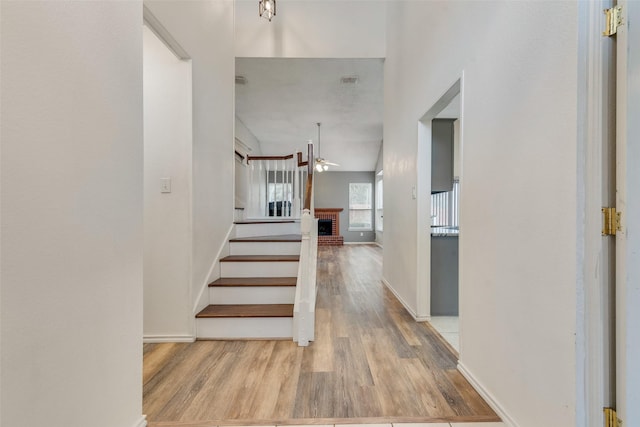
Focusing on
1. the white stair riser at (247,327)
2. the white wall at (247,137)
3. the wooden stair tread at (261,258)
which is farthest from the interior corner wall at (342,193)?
the white stair riser at (247,327)

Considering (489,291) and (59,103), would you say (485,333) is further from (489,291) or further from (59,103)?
(59,103)

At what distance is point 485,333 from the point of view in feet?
5.63

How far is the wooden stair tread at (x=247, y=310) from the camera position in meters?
2.51

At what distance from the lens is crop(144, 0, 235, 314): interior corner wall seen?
8.00 ft

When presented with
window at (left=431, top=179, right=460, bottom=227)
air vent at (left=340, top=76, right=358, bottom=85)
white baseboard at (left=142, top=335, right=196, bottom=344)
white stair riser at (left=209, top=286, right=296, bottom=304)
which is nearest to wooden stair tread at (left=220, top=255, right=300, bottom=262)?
white stair riser at (left=209, top=286, right=296, bottom=304)

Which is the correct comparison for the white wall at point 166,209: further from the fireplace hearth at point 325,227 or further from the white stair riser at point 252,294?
the fireplace hearth at point 325,227

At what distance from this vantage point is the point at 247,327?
2518 millimetres

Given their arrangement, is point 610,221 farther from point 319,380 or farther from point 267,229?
point 267,229

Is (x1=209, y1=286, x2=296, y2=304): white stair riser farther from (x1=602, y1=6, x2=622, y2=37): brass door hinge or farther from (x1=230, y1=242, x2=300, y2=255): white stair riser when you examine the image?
(x1=602, y1=6, x2=622, y2=37): brass door hinge

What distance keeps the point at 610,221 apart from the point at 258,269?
263 cm

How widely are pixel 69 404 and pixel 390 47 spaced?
4.57 metres

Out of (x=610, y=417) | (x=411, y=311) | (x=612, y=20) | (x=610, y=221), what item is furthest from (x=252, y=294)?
(x=612, y=20)

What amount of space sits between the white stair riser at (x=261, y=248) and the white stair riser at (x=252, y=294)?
65 centimetres

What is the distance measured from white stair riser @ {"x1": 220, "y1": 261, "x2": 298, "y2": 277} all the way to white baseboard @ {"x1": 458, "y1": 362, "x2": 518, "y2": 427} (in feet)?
5.52
